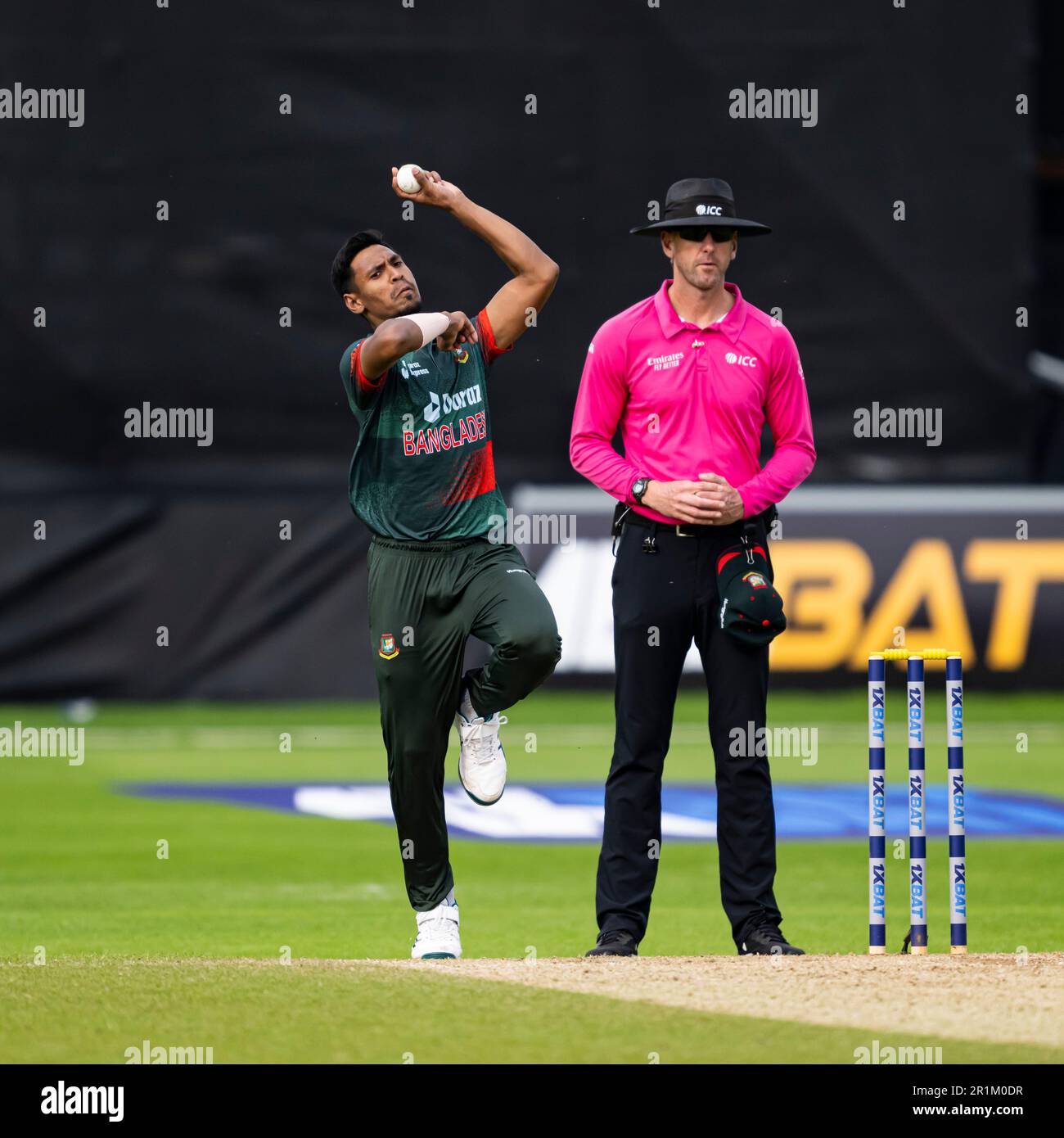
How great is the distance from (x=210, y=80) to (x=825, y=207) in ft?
15.8

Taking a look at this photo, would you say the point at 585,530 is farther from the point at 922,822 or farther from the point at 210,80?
the point at 922,822

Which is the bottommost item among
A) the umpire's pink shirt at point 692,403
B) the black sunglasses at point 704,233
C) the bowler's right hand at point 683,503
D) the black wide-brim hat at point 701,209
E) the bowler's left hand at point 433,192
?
the bowler's right hand at point 683,503

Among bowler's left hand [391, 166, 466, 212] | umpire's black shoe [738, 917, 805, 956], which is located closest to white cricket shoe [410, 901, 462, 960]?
umpire's black shoe [738, 917, 805, 956]

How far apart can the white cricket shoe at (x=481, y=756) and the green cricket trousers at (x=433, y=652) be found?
0.34 ft

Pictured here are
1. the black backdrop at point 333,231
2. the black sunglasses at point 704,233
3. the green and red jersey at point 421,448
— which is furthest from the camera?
the black backdrop at point 333,231

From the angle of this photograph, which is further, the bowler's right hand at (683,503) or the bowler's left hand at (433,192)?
the bowler's left hand at (433,192)

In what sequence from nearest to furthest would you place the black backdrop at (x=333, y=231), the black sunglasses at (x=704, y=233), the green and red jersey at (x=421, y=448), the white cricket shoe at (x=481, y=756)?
the black sunglasses at (x=704, y=233) < the green and red jersey at (x=421, y=448) < the white cricket shoe at (x=481, y=756) < the black backdrop at (x=333, y=231)

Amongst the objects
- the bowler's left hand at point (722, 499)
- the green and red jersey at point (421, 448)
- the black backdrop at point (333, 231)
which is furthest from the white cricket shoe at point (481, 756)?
the black backdrop at point (333, 231)

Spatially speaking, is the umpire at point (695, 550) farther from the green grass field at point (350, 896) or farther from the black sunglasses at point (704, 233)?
the green grass field at point (350, 896)

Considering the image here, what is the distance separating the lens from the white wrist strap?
6.09 m

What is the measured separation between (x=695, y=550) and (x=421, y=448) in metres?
0.94

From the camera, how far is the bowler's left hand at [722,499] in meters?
6.02

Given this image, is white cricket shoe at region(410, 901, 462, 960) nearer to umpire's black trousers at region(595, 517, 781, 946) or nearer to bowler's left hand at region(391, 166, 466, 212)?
umpire's black trousers at region(595, 517, 781, 946)

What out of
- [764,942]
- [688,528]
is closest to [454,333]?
[688,528]
